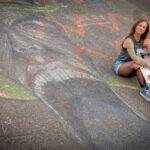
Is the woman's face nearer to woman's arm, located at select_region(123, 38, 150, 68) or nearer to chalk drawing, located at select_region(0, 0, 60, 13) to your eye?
woman's arm, located at select_region(123, 38, 150, 68)

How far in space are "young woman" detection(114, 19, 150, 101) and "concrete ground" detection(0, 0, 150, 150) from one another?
17cm

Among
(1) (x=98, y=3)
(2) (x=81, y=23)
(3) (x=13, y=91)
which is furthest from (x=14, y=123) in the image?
(1) (x=98, y=3)

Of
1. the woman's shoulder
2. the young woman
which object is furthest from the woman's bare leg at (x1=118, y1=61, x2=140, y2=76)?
the woman's shoulder

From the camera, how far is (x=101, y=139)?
2.44 meters

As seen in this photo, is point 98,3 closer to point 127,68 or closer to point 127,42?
point 127,42

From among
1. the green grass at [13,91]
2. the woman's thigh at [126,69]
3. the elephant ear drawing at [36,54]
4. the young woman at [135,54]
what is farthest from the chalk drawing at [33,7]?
the woman's thigh at [126,69]

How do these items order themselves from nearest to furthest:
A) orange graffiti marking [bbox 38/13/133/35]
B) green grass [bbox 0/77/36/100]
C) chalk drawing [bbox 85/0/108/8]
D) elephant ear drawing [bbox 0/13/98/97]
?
1. green grass [bbox 0/77/36/100]
2. elephant ear drawing [bbox 0/13/98/97]
3. orange graffiti marking [bbox 38/13/133/35]
4. chalk drawing [bbox 85/0/108/8]

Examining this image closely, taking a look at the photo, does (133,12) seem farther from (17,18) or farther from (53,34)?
(17,18)

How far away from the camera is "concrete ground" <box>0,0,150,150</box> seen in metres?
2.37

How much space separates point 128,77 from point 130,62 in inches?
16.8

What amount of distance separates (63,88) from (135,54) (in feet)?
4.26

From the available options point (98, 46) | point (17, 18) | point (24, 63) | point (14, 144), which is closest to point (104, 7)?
point (98, 46)

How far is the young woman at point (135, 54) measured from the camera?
321 centimetres

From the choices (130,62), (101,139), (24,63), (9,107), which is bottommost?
(101,139)
